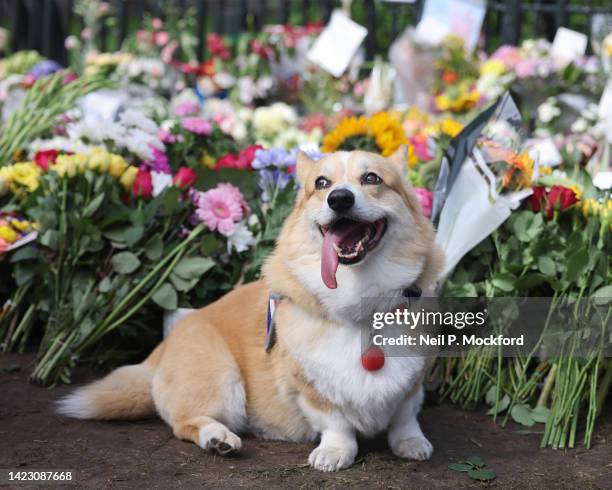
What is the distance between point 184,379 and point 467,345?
118cm

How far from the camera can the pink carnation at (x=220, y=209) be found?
333 cm

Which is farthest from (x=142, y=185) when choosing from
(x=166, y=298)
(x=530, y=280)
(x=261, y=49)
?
(x=261, y=49)

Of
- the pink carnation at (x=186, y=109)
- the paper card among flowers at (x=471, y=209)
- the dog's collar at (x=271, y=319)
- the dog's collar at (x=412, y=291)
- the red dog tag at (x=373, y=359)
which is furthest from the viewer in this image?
the pink carnation at (x=186, y=109)

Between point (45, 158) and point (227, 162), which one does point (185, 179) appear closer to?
point (227, 162)

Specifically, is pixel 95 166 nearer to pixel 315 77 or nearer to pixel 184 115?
pixel 184 115

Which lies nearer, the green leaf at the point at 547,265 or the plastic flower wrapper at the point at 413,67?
the green leaf at the point at 547,265

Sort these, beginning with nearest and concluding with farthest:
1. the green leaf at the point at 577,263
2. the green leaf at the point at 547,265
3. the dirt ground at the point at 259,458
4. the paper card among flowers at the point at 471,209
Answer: the dirt ground at the point at 259,458 < the green leaf at the point at 577,263 < the green leaf at the point at 547,265 < the paper card among flowers at the point at 471,209

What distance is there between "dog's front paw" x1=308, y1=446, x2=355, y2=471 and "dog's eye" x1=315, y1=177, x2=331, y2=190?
85cm

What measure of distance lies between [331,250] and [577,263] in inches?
41.5

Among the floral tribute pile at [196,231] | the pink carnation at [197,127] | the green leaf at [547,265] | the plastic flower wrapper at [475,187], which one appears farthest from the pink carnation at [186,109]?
the green leaf at [547,265]

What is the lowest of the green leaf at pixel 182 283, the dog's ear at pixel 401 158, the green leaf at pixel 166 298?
the green leaf at pixel 166 298

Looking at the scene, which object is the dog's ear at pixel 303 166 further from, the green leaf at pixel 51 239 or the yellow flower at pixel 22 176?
the yellow flower at pixel 22 176

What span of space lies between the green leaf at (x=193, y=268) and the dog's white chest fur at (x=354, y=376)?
0.95 m

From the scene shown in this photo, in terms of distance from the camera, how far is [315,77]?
21.1 feet
